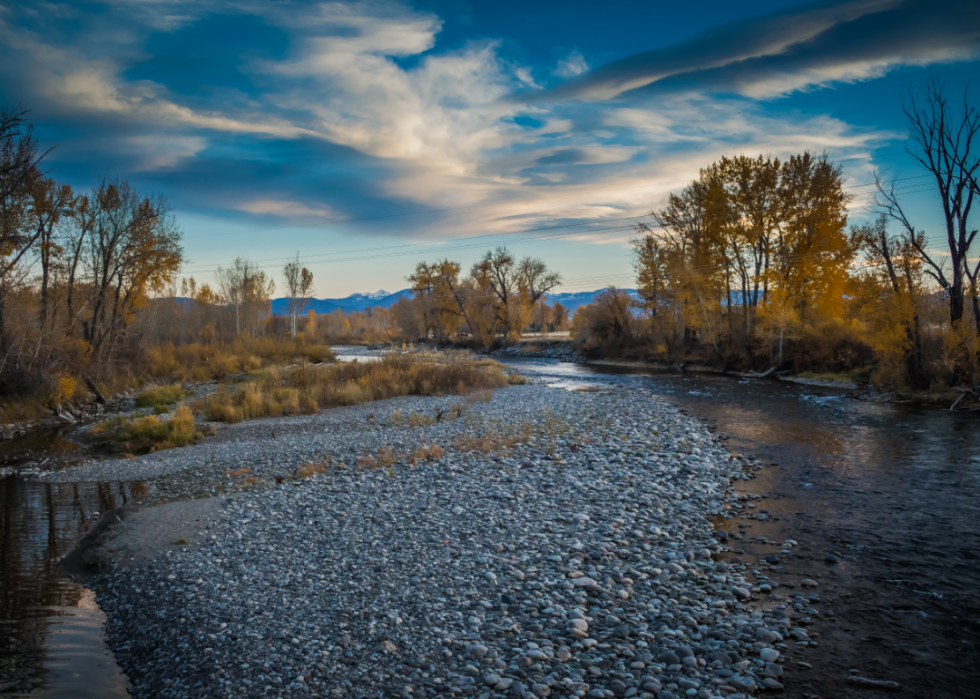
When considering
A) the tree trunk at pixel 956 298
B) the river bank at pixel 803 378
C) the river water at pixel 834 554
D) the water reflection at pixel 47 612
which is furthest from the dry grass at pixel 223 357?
the tree trunk at pixel 956 298

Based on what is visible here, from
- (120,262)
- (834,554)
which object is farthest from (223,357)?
(834,554)

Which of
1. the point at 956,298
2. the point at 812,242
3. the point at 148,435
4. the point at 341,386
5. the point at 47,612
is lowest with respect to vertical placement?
the point at 47,612

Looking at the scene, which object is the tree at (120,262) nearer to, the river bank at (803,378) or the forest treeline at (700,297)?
the forest treeline at (700,297)

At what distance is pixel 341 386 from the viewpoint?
81.1ft

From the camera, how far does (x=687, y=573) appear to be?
6.53 m

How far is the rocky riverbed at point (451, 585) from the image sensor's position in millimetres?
4738

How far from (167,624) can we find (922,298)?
26946 mm

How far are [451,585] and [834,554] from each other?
205 inches

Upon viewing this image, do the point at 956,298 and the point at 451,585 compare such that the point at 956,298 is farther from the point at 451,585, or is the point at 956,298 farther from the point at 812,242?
the point at 451,585

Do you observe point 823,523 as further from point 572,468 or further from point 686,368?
point 686,368

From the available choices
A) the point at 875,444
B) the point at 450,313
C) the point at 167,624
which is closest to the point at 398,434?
the point at 167,624

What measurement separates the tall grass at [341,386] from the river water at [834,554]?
610 centimetres

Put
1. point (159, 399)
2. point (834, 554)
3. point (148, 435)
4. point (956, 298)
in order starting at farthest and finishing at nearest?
point (159, 399) → point (956, 298) → point (148, 435) → point (834, 554)

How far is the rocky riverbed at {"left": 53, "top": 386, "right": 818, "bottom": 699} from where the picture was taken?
15.5 feet
